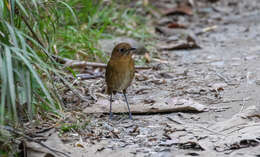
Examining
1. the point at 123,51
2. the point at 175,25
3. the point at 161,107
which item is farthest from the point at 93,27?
the point at 161,107

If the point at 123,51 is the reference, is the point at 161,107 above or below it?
below

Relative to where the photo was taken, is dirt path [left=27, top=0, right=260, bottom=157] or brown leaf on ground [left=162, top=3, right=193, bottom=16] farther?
brown leaf on ground [left=162, top=3, right=193, bottom=16]

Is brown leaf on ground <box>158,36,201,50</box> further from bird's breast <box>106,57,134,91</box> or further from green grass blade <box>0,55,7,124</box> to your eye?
green grass blade <box>0,55,7,124</box>

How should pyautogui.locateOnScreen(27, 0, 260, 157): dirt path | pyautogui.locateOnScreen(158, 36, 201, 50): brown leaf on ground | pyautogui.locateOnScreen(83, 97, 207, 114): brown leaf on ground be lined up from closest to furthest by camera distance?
pyautogui.locateOnScreen(27, 0, 260, 157): dirt path
pyautogui.locateOnScreen(83, 97, 207, 114): brown leaf on ground
pyautogui.locateOnScreen(158, 36, 201, 50): brown leaf on ground

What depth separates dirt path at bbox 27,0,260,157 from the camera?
3014 mm

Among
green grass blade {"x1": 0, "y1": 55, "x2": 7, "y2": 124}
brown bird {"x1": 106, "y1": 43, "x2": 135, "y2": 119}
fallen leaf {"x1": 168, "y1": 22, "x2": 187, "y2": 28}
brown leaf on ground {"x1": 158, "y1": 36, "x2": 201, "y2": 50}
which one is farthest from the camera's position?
fallen leaf {"x1": 168, "y1": 22, "x2": 187, "y2": 28}

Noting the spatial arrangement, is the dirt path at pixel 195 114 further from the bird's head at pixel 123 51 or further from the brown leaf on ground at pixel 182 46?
the bird's head at pixel 123 51

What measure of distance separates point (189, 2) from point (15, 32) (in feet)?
24.7

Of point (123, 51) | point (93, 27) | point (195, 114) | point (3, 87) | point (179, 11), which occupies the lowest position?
point (195, 114)

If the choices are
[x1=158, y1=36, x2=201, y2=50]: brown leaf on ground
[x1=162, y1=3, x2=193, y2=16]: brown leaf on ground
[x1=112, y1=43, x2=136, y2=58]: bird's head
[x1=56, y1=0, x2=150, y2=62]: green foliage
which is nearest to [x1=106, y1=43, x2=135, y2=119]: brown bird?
[x1=112, y1=43, x2=136, y2=58]: bird's head

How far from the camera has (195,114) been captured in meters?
3.69

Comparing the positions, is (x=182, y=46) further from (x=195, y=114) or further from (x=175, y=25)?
(x=195, y=114)

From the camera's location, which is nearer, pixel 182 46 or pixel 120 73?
pixel 120 73

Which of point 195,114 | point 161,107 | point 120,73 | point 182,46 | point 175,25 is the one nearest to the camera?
point 195,114
